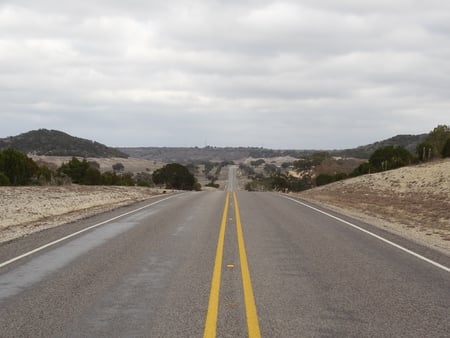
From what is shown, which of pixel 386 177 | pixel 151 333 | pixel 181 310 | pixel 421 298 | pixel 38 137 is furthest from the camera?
pixel 38 137

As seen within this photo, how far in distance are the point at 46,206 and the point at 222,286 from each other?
1950 centimetres

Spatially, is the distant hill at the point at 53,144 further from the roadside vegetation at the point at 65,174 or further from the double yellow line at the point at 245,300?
the double yellow line at the point at 245,300

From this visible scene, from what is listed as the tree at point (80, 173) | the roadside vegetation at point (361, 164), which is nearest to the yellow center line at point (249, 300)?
the roadside vegetation at point (361, 164)

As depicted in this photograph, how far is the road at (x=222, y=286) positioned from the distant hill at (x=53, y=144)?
147 meters

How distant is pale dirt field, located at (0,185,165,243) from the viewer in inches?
698

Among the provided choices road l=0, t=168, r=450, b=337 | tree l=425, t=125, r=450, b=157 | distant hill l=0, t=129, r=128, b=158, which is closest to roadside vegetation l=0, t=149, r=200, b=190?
road l=0, t=168, r=450, b=337

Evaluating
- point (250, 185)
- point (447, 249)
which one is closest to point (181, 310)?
point (447, 249)

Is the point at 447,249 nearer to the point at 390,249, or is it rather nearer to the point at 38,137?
the point at 390,249

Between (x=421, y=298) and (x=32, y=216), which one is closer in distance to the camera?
(x=421, y=298)

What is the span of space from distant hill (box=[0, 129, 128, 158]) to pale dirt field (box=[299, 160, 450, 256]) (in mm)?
128281

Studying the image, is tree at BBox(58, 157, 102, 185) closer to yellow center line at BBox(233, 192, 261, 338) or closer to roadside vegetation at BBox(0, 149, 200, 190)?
roadside vegetation at BBox(0, 149, 200, 190)

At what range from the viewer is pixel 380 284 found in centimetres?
801

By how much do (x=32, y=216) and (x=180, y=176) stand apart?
58659 millimetres

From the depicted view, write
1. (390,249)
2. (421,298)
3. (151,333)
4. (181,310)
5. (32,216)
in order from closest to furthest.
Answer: (151,333) → (181,310) → (421,298) → (390,249) → (32,216)
